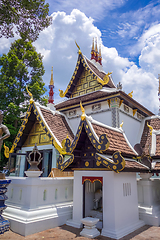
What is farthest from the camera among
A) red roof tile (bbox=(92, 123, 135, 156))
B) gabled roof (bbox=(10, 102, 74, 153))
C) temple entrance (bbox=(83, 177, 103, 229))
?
gabled roof (bbox=(10, 102, 74, 153))

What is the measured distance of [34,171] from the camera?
6.82m

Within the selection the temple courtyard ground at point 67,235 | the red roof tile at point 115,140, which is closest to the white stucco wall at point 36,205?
the temple courtyard ground at point 67,235

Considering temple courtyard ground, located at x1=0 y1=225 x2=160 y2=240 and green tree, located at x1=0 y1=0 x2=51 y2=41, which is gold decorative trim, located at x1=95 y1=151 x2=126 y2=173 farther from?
green tree, located at x1=0 y1=0 x2=51 y2=41

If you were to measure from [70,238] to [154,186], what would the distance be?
14.4 ft

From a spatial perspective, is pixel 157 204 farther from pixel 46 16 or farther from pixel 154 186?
pixel 46 16

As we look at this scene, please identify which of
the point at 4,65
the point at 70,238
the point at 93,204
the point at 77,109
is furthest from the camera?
the point at 4,65

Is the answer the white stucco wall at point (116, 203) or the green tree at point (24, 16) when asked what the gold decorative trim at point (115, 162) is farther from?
the green tree at point (24, 16)

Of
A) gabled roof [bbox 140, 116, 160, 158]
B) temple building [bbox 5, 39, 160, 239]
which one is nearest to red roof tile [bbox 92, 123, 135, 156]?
temple building [bbox 5, 39, 160, 239]

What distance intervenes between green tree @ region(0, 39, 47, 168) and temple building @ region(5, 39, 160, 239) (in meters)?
4.94

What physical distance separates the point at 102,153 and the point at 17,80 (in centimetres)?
1515

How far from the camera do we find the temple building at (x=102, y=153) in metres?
6.04

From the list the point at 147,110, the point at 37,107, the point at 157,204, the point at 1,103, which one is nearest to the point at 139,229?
the point at 157,204

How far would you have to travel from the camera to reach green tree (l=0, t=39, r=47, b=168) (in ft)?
55.1

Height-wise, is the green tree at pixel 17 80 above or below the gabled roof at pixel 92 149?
above
